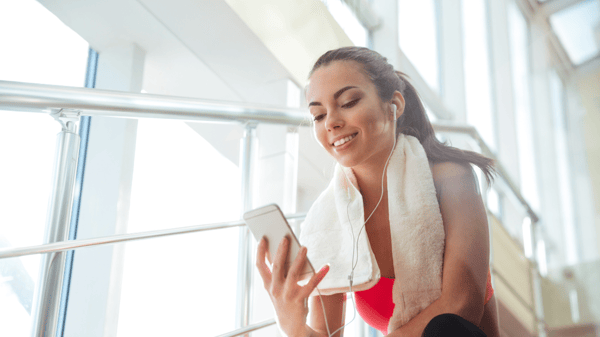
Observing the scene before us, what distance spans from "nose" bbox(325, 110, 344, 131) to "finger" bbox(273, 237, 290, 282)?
20cm

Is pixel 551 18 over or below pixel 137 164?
below

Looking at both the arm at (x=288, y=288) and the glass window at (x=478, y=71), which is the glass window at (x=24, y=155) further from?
the glass window at (x=478, y=71)

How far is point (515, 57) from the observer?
58cm

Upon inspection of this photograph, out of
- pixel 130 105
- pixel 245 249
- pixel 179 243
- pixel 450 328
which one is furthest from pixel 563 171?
pixel 179 243

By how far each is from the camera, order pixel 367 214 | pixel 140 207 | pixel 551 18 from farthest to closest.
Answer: pixel 140 207 → pixel 367 214 → pixel 551 18

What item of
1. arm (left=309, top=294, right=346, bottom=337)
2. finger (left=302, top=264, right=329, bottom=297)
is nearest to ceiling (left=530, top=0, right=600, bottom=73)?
finger (left=302, top=264, right=329, bottom=297)

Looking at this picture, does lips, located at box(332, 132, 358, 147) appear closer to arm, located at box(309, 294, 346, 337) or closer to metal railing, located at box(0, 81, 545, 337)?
metal railing, located at box(0, 81, 545, 337)

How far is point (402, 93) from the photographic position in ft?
2.44

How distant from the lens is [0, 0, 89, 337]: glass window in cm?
105

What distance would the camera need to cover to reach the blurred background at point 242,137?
53 centimetres

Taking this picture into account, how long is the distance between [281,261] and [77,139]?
0.39 meters

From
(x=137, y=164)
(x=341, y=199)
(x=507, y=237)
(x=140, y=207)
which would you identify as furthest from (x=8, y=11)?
(x=507, y=237)

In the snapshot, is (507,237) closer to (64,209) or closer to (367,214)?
(367,214)

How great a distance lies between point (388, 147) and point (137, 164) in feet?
2.90
